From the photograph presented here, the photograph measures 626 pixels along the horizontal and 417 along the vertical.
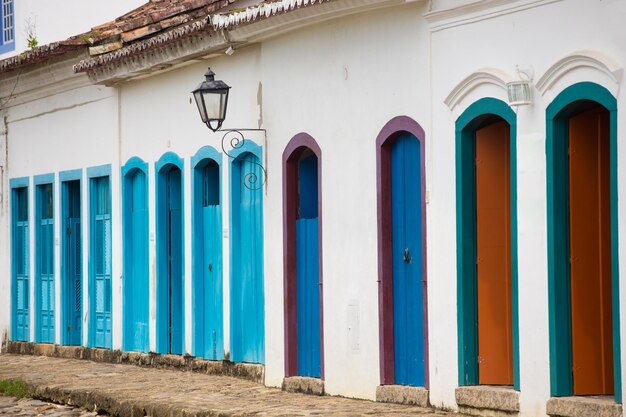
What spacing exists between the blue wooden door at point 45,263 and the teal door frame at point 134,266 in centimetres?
267

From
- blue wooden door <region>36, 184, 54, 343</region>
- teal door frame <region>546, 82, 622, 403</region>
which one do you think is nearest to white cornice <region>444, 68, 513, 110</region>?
teal door frame <region>546, 82, 622, 403</region>

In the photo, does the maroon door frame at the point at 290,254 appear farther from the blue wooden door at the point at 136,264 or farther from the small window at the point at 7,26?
the small window at the point at 7,26

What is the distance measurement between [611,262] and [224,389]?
213 inches

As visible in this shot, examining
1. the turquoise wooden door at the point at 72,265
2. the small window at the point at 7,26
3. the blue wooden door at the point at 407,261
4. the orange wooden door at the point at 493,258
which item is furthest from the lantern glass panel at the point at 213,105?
the small window at the point at 7,26

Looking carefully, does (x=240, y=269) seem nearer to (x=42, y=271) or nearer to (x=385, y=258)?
(x=385, y=258)

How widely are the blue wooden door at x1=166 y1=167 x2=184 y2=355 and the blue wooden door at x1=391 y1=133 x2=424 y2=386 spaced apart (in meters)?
5.08

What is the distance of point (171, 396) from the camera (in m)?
14.3

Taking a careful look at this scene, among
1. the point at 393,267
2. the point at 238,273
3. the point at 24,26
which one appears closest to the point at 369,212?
the point at 393,267

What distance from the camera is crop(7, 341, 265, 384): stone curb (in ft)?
52.8

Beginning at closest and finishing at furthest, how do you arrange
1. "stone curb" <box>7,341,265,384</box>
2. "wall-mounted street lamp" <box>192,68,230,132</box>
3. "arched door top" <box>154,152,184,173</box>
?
"wall-mounted street lamp" <box>192,68,230,132</box>
"stone curb" <box>7,341,265,384</box>
"arched door top" <box>154,152,184,173</box>

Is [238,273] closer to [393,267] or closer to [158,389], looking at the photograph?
[158,389]

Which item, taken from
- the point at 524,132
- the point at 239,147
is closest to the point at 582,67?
the point at 524,132

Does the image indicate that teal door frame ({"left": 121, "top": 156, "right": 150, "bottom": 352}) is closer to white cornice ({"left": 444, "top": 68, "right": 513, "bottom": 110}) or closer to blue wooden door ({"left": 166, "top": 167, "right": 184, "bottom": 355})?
blue wooden door ({"left": 166, "top": 167, "right": 184, "bottom": 355})

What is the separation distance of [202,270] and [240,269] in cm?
117
